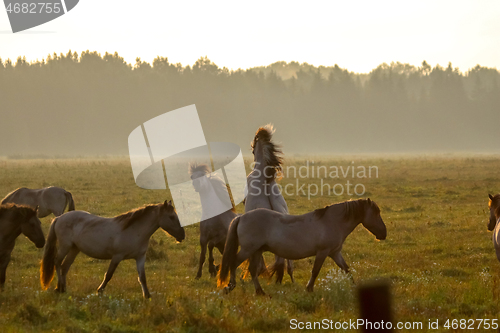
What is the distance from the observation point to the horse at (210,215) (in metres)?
9.72

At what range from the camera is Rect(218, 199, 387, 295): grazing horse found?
7.55 metres

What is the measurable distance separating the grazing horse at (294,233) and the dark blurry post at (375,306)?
83 centimetres

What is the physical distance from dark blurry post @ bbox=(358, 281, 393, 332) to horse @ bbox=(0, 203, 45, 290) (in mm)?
5195

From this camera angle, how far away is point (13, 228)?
26.3ft

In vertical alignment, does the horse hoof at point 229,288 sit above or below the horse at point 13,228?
below

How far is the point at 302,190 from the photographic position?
80.3ft

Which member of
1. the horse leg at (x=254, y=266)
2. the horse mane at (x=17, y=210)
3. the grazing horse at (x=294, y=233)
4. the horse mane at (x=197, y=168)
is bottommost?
the horse leg at (x=254, y=266)

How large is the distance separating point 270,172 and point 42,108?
4818 inches

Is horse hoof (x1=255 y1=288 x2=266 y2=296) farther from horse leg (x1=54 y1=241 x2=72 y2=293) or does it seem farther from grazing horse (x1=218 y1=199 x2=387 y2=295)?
horse leg (x1=54 y1=241 x2=72 y2=293)

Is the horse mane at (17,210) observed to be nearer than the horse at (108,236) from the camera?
No

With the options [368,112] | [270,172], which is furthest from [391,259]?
[368,112]

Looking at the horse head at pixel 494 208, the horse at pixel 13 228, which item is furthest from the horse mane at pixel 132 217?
the horse head at pixel 494 208

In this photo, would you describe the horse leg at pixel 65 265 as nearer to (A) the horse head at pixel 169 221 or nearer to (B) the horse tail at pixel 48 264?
Answer: (B) the horse tail at pixel 48 264

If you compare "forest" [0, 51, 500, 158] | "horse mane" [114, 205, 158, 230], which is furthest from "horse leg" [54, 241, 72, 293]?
"forest" [0, 51, 500, 158]
